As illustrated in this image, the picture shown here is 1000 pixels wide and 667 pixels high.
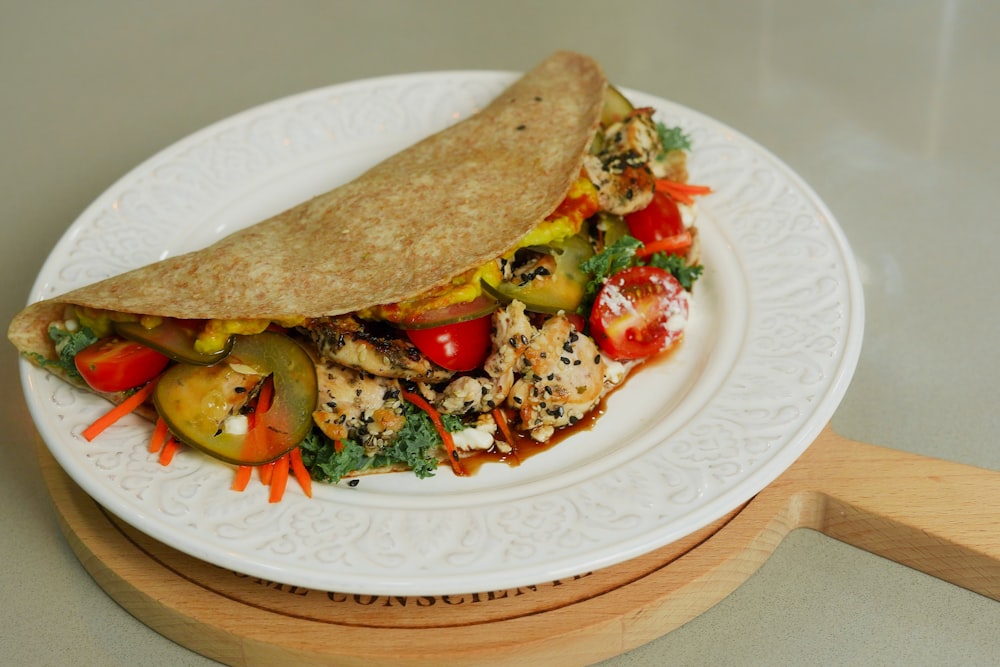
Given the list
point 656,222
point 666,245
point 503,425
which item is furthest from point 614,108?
point 503,425

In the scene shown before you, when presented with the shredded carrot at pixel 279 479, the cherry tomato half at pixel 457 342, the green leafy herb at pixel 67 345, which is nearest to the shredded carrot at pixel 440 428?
the cherry tomato half at pixel 457 342

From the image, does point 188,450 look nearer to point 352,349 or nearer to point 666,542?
point 352,349

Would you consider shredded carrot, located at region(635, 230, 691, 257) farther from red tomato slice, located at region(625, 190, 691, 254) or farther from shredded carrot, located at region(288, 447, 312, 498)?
shredded carrot, located at region(288, 447, 312, 498)

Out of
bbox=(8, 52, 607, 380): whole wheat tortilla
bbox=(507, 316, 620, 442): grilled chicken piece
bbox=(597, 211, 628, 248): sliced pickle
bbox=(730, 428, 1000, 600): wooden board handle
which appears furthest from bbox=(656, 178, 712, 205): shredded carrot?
bbox=(730, 428, 1000, 600): wooden board handle

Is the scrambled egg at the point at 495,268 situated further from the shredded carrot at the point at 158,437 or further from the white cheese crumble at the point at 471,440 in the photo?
the shredded carrot at the point at 158,437

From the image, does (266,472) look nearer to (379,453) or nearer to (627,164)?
(379,453)
